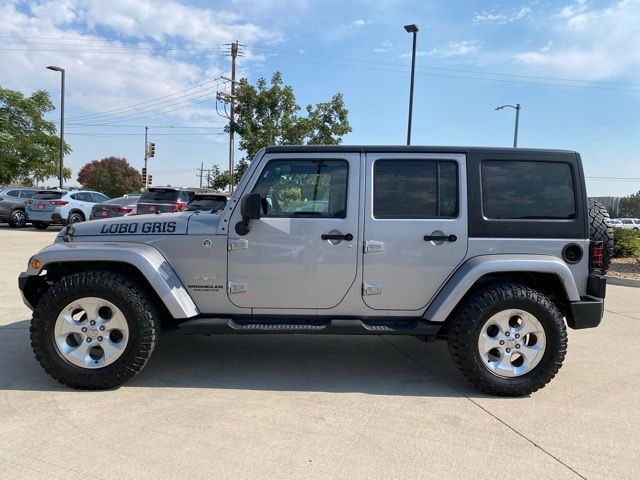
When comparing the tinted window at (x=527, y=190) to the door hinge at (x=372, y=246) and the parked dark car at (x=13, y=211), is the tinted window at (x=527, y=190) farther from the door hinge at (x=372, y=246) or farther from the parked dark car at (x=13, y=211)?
the parked dark car at (x=13, y=211)

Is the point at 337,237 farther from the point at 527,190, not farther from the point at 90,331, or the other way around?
the point at 90,331

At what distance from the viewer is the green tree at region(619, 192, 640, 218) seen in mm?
62094

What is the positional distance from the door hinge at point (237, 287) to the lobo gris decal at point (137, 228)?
63 cm

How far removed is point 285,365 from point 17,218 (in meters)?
19.4

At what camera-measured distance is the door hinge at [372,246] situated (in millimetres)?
3814

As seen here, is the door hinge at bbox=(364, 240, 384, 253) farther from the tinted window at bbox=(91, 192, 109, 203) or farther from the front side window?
the tinted window at bbox=(91, 192, 109, 203)

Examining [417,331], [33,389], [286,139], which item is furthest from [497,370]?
[286,139]

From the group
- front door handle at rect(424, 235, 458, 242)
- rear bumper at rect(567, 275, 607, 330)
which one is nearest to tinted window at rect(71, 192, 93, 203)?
front door handle at rect(424, 235, 458, 242)

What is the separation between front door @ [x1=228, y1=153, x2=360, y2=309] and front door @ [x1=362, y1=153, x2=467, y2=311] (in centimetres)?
16

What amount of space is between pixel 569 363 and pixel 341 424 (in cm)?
264

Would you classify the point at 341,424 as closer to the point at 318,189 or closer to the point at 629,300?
the point at 318,189

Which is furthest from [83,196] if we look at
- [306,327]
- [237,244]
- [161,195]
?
[306,327]

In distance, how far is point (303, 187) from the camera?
13.0ft

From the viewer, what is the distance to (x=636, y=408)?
11.9 ft
